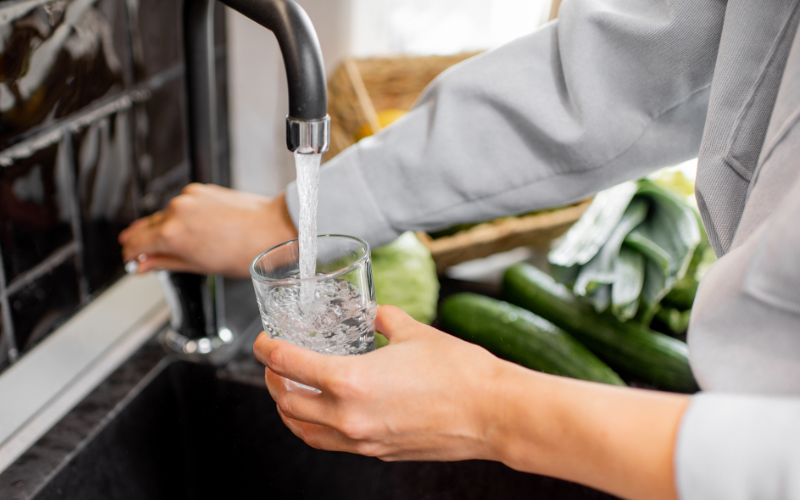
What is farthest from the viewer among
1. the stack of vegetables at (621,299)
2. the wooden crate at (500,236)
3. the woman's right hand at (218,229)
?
the wooden crate at (500,236)

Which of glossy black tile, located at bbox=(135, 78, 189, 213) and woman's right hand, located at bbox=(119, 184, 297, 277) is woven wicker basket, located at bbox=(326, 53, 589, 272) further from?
woman's right hand, located at bbox=(119, 184, 297, 277)

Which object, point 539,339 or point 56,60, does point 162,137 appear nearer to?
point 56,60

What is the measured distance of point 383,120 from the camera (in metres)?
1.04

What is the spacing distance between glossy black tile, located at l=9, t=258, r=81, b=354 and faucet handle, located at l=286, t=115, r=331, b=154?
1.30 feet

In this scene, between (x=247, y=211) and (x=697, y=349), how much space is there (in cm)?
41

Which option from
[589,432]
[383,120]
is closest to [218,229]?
[589,432]

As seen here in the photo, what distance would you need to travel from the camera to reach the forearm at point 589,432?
0.30 m

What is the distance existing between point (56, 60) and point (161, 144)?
21 cm

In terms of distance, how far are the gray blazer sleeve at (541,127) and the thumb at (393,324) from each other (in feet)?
0.49

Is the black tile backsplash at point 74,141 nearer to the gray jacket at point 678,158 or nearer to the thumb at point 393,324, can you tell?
the gray jacket at point 678,158

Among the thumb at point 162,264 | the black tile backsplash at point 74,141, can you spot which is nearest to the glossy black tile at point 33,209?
the black tile backsplash at point 74,141

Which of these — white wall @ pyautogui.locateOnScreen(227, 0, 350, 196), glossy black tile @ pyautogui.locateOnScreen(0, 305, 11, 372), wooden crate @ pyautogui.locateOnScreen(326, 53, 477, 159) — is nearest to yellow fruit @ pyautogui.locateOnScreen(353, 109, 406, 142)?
wooden crate @ pyautogui.locateOnScreen(326, 53, 477, 159)

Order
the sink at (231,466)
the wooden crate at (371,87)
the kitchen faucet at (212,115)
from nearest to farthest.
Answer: the kitchen faucet at (212,115)
the sink at (231,466)
the wooden crate at (371,87)

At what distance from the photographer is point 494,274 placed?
988mm
